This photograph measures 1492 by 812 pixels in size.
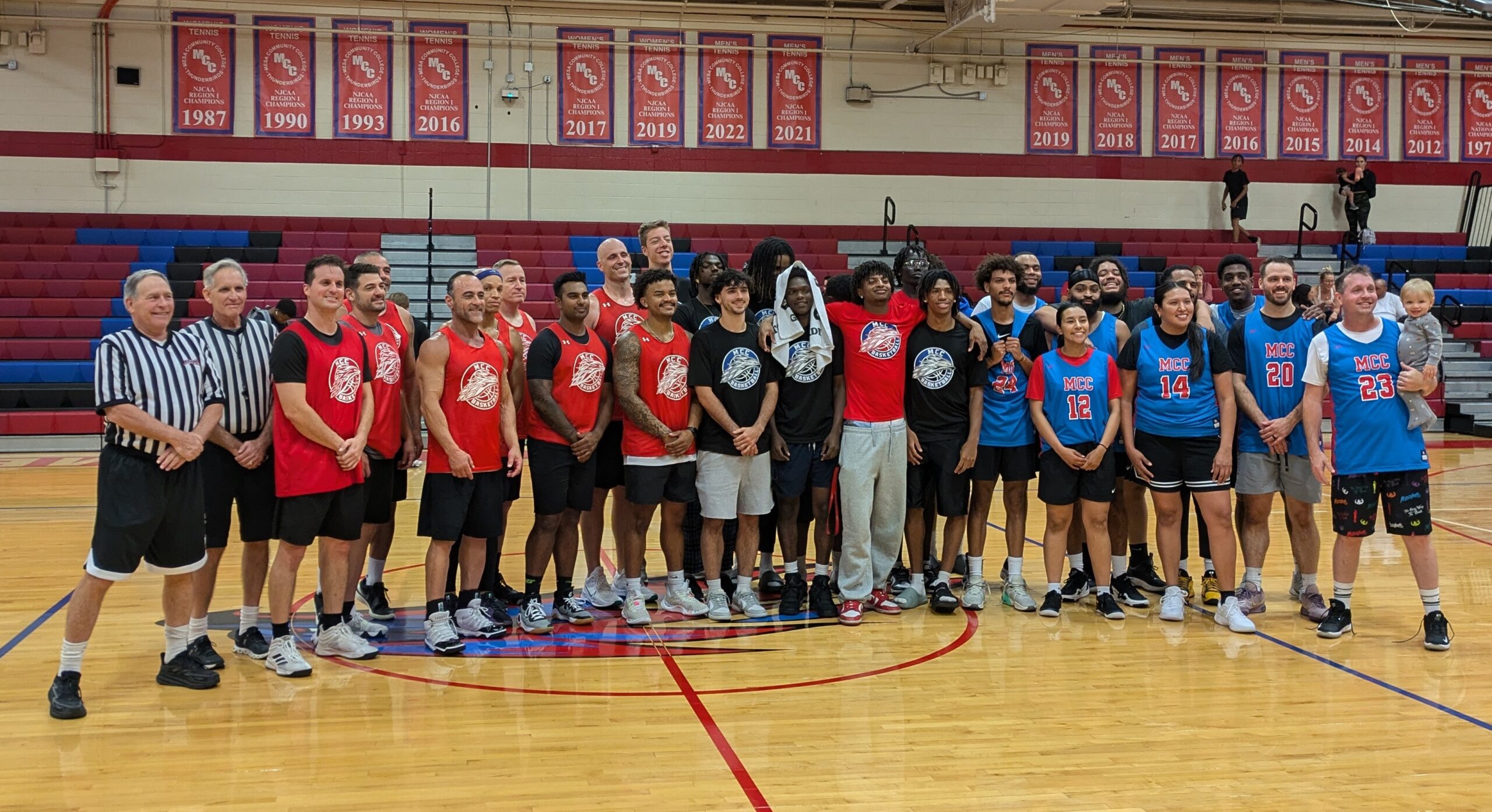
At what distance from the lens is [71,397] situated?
1285cm

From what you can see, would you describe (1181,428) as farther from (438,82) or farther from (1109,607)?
(438,82)

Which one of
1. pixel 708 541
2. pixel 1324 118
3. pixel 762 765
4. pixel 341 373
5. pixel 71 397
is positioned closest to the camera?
pixel 762 765

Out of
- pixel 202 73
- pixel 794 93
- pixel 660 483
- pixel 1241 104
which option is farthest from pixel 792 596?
pixel 1241 104

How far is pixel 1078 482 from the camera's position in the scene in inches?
232

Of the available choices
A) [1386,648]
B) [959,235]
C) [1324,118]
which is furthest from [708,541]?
[1324,118]

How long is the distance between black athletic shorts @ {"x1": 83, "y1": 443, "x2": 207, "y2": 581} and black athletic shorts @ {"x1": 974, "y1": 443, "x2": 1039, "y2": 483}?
3.63 metres

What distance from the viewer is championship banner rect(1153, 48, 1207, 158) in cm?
1769

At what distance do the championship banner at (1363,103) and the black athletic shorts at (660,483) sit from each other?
16036mm

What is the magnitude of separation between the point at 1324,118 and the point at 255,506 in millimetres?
17574

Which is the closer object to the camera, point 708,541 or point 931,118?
point 708,541

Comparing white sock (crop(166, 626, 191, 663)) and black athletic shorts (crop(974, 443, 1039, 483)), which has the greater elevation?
black athletic shorts (crop(974, 443, 1039, 483))

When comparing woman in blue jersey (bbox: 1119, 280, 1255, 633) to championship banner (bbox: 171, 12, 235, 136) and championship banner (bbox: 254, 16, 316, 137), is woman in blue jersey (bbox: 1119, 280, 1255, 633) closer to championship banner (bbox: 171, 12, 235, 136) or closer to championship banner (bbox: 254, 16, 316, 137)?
championship banner (bbox: 254, 16, 316, 137)

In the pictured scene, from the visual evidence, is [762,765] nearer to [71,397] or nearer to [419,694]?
[419,694]

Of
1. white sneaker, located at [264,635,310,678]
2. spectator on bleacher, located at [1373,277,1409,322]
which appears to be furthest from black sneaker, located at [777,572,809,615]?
spectator on bleacher, located at [1373,277,1409,322]
